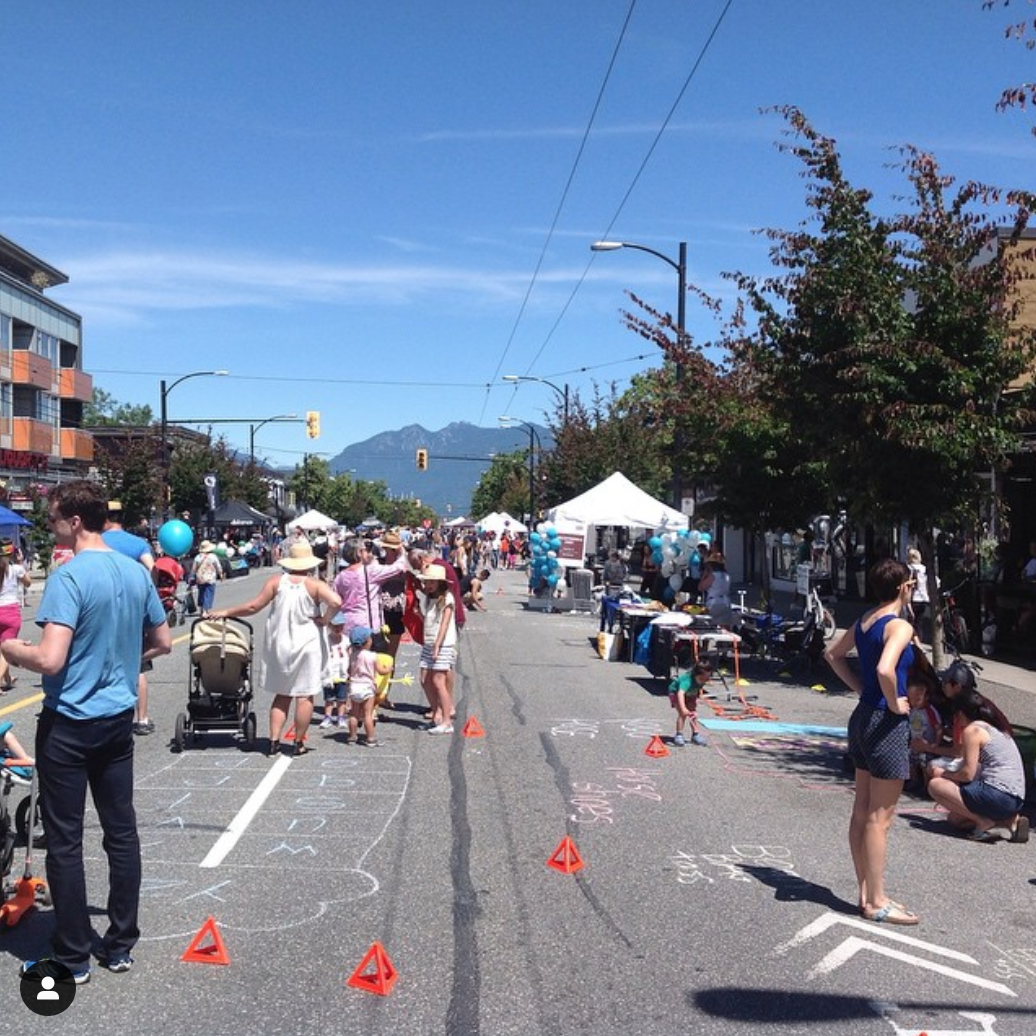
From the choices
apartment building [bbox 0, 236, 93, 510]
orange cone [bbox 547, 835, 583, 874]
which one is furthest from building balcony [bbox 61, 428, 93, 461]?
orange cone [bbox 547, 835, 583, 874]

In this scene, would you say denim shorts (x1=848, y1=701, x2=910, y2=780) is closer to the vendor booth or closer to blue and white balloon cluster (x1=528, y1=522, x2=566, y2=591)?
the vendor booth

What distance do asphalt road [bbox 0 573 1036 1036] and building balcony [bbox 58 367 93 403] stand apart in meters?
50.0

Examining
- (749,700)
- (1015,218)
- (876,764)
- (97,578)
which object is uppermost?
(1015,218)

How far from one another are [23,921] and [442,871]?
2.06 meters

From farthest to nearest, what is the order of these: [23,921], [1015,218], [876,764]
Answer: [1015,218]
[876,764]
[23,921]

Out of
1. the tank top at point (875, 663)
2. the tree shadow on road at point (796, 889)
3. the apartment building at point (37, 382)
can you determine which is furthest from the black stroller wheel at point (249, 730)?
the apartment building at point (37, 382)

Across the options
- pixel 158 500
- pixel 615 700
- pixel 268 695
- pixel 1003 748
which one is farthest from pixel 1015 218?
pixel 158 500

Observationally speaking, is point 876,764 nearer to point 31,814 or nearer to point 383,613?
point 31,814

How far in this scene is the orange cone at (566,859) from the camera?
6.57 meters

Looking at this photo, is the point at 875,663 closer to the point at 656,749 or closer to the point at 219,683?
the point at 656,749

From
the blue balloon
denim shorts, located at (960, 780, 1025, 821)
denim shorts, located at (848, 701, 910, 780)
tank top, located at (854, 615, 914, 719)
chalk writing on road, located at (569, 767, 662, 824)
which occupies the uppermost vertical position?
the blue balloon

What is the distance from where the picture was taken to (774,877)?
259 inches

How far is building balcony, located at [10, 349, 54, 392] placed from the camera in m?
50.1

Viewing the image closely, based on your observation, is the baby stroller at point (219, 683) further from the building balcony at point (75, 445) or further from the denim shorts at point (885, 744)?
the building balcony at point (75, 445)
